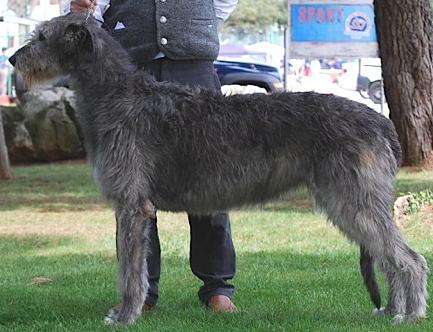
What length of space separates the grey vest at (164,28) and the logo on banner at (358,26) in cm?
1197

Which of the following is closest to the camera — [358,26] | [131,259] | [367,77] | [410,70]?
[131,259]

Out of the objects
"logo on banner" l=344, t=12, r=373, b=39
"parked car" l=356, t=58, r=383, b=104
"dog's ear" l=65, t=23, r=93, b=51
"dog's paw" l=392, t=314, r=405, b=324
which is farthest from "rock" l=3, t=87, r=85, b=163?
"dog's paw" l=392, t=314, r=405, b=324

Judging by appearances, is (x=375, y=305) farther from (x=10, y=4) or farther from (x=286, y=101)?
(x=10, y=4)

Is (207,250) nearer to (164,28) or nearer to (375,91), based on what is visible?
(164,28)

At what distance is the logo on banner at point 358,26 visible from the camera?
1839 centimetres

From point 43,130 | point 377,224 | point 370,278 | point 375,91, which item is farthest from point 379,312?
point 375,91

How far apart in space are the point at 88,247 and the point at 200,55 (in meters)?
3.80

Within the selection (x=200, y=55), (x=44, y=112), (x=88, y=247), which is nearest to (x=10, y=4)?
(x=44, y=112)

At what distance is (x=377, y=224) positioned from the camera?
6133mm

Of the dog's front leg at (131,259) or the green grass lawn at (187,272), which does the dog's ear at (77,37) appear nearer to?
the dog's front leg at (131,259)

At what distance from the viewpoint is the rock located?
61.8 ft

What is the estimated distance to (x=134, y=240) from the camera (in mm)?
6262

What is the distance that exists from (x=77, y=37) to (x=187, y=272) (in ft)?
8.89

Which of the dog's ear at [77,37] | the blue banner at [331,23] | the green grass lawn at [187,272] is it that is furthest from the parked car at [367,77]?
the dog's ear at [77,37]
